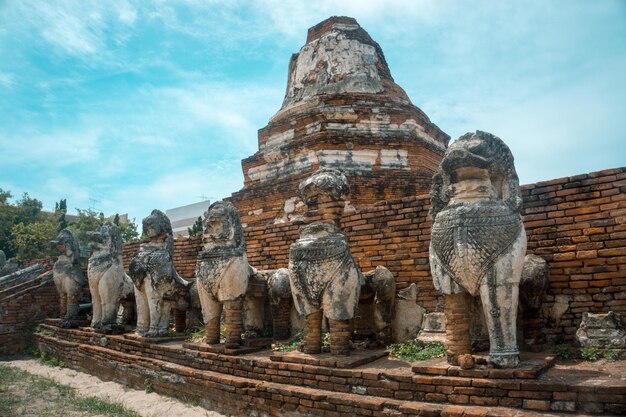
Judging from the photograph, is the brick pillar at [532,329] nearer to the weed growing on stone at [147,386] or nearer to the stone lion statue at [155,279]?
the weed growing on stone at [147,386]

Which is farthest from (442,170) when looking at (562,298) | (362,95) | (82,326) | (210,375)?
(82,326)

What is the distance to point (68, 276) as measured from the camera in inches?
389

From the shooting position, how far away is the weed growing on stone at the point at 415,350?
188 inches

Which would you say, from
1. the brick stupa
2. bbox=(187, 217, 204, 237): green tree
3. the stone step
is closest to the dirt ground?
the stone step

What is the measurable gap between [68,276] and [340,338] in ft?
23.8

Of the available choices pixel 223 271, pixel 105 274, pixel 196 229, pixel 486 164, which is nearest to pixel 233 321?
pixel 223 271

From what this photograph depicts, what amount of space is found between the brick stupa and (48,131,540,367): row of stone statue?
3211mm

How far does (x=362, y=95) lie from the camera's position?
10.6 meters

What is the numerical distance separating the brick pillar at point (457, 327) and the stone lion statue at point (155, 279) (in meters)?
4.56

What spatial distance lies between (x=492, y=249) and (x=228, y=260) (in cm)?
323

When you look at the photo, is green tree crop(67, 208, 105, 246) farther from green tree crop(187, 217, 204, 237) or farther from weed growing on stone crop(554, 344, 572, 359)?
weed growing on stone crop(554, 344, 572, 359)

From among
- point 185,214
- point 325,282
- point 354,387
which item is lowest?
point 354,387

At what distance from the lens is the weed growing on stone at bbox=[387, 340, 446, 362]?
4770 millimetres

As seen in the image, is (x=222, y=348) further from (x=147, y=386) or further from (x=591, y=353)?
(x=591, y=353)
